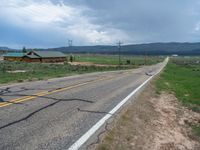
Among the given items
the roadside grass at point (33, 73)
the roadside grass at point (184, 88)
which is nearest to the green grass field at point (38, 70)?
the roadside grass at point (33, 73)

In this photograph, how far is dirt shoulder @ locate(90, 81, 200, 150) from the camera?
6246 millimetres

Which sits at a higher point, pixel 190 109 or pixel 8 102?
pixel 8 102

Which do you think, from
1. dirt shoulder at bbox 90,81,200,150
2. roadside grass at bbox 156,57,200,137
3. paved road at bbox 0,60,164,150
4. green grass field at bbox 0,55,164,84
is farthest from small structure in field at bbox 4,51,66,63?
dirt shoulder at bbox 90,81,200,150

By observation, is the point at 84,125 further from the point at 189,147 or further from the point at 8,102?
the point at 8,102

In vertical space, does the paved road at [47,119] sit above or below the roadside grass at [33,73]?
above

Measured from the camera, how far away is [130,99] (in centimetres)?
1175

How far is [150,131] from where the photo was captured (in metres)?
7.81

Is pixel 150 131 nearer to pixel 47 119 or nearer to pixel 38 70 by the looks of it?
pixel 47 119

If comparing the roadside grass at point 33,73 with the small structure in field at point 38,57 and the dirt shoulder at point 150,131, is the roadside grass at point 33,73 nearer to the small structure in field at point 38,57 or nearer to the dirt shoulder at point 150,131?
the dirt shoulder at point 150,131

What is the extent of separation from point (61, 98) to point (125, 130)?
428 cm

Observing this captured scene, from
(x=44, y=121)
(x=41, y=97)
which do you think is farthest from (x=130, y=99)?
(x=44, y=121)

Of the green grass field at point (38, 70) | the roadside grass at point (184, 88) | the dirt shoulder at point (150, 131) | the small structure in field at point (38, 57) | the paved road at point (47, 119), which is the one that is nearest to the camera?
the paved road at point (47, 119)

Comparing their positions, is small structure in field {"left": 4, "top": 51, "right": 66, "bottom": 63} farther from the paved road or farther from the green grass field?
the paved road

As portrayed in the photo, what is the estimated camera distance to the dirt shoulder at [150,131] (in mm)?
6246
